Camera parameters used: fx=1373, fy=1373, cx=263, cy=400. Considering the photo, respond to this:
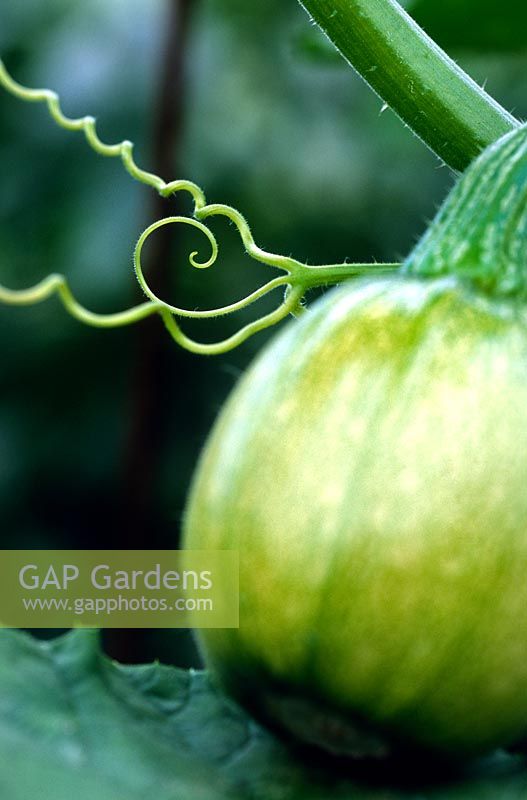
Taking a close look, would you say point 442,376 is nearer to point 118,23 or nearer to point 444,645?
point 444,645

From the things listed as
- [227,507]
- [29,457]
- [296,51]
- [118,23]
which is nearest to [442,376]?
[227,507]

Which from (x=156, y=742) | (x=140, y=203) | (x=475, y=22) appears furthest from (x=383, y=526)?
(x=140, y=203)

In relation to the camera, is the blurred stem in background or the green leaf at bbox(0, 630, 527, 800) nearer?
the green leaf at bbox(0, 630, 527, 800)

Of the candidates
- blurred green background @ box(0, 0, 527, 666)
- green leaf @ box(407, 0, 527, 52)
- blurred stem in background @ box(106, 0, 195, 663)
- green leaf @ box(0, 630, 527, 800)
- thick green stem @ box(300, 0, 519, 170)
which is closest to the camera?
green leaf @ box(0, 630, 527, 800)

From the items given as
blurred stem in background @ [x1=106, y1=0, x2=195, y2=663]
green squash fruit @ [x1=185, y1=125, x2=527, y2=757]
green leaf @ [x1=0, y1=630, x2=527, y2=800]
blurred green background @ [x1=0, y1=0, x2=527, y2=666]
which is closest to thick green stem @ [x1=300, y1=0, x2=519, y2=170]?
green squash fruit @ [x1=185, y1=125, x2=527, y2=757]

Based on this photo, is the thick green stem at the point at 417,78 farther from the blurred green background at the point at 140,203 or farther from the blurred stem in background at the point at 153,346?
the blurred green background at the point at 140,203

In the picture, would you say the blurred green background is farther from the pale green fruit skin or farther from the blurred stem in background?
the pale green fruit skin
